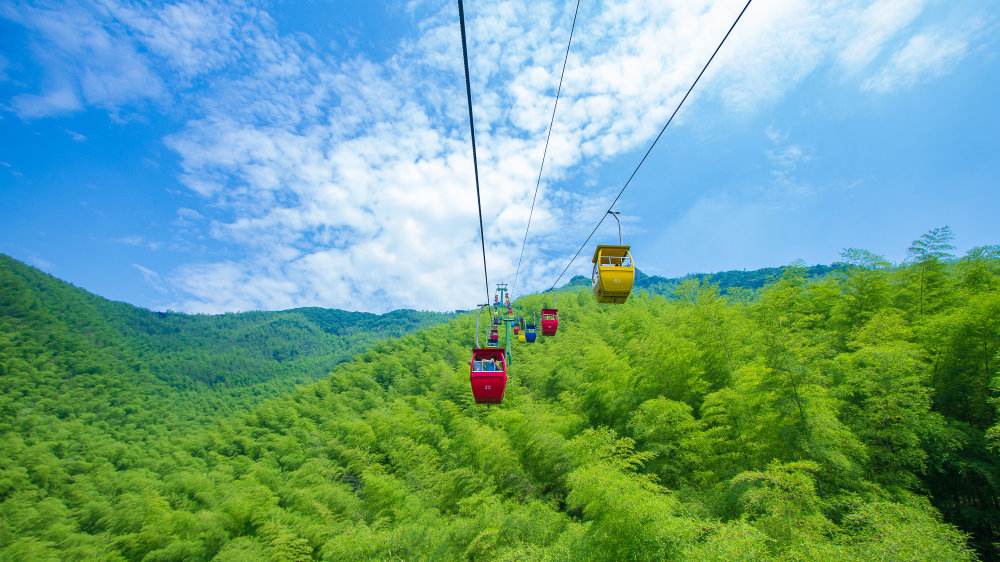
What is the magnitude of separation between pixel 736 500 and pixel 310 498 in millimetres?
18062

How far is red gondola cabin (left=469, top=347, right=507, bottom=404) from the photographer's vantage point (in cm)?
831

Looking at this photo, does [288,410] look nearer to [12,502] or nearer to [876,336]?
[12,502]

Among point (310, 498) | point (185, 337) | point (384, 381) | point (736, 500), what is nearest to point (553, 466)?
point (736, 500)

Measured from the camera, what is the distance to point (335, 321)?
166625mm

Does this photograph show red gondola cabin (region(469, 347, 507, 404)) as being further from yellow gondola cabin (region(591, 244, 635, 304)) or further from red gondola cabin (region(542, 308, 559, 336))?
red gondola cabin (region(542, 308, 559, 336))

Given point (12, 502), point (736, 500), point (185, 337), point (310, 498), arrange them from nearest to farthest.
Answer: point (736, 500)
point (310, 498)
point (12, 502)
point (185, 337)

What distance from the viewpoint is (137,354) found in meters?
Answer: 91.5

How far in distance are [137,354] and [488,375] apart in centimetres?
11762

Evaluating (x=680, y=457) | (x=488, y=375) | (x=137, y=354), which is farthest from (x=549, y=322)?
(x=137, y=354)

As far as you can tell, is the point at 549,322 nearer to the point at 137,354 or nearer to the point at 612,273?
the point at 612,273

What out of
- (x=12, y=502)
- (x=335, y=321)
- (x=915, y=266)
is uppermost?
(x=335, y=321)

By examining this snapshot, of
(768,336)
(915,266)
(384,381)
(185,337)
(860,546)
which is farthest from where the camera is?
(185,337)

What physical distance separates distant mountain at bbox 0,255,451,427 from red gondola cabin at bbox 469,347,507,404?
71.2 meters

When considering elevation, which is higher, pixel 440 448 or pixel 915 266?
pixel 915 266
